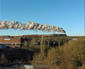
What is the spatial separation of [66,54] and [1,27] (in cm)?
902

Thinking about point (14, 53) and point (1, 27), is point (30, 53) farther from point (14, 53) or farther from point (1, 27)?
point (1, 27)

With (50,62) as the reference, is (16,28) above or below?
above

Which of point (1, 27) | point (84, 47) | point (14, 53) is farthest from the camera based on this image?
point (1, 27)

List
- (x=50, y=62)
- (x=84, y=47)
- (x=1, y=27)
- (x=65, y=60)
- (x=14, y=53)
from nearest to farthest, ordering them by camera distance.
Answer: (x=65, y=60)
(x=50, y=62)
(x=84, y=47)
(x=14, y=53)
(x=1, y=27)

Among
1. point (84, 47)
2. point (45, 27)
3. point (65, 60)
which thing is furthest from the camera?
point (45, 27)

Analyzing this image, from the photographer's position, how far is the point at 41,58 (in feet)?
28.8

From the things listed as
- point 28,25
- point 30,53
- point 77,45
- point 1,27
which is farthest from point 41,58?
point 28,25

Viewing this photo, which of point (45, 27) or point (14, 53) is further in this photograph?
point (45, 27)

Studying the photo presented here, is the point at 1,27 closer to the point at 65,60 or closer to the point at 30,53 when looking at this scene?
the point at 30,53

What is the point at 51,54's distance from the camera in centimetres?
775

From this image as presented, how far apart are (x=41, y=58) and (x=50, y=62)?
5.32ft

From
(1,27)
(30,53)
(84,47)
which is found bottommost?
(30,53)

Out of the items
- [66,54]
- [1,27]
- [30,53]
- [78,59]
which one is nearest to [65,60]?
[66,54]

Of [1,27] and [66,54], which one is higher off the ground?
[1,27]
